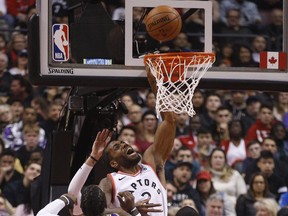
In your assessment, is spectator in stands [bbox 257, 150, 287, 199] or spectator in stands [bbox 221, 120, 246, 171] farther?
spectator in stands [bbox 221, 120, 246, 171]

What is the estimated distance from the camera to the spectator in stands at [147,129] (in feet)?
43.7

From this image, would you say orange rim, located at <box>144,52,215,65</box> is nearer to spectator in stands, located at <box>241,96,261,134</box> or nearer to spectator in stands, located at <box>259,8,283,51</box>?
spectator in stands, located at <box>241,96,261,134</box>

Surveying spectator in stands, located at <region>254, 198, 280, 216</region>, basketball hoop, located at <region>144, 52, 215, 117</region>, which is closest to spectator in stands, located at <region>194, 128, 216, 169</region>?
spectator in stands, located at <region>254, 198, 280, 216</region>

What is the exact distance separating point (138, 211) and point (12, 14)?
297 inches

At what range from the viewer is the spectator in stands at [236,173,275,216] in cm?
1242

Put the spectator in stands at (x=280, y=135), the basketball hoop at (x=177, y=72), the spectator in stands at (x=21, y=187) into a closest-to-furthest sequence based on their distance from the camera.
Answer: the basketball hoop at (x=177, y=72) → the spectator in stands at (x=21, y=187) → the spectator in stands at (x=280, y=135)

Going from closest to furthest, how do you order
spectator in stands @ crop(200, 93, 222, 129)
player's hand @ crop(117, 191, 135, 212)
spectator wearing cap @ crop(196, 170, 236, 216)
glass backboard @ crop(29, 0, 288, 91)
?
player's hand @ crop(117, 191, 135, 212) < glass backboard @ crop(29, 0, 288, 91) < spectator wearing cap @ crop(196, 170, 236, 216) < spectator in stands @ crop(200, 93, 222, 129)

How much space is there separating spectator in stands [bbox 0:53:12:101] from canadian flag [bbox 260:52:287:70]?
5172 mm

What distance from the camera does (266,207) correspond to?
1229cm

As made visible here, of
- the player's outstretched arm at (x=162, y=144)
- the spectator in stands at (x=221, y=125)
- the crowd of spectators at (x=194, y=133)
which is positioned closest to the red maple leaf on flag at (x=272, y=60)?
the player's outstretched arm at (x=162, y=144)

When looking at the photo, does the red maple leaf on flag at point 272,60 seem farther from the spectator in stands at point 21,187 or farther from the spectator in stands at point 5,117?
the spectator in stands at point 5,117

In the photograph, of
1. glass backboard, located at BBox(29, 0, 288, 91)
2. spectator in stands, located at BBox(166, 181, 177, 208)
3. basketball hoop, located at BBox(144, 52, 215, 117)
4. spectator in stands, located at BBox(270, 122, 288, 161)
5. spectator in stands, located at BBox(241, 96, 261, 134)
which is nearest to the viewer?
glass backboard, located at BBox(29, 0, 288, 91)

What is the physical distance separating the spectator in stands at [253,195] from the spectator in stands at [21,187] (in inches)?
91.8

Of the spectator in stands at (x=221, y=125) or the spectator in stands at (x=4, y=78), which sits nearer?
the spectator in stands at (x=221, y=125)
